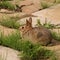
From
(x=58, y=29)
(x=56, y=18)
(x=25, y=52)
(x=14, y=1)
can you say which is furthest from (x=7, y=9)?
(x=25, y=52)

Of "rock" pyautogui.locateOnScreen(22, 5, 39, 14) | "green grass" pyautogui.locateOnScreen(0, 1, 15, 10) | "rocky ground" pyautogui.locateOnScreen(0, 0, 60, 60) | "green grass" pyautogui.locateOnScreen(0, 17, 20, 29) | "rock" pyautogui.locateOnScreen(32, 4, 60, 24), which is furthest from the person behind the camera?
"green grass" pyautogui.locateOnScreen(0, 1, 15, 10)

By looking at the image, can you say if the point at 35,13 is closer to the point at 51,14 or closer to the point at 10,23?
the point at 51,14

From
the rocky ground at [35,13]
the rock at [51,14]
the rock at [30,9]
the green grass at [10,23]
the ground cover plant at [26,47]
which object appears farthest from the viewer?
the rock at [30,9]

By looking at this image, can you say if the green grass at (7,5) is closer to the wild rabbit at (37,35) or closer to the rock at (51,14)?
the rock at (51,14)

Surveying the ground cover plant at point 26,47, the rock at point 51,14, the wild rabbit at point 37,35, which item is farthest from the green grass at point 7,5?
the wild rabbit at point 37,35

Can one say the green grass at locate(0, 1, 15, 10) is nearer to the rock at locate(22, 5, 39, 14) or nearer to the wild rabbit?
the rock at locate(22, 5, 39, 14)

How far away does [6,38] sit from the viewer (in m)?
5.27

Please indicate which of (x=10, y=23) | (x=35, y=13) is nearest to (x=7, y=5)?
(x=35, y=13)

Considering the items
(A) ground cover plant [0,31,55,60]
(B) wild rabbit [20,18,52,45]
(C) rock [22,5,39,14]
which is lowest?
(C) rock [22,5,39,14]

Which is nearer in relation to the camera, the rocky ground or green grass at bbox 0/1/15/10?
the rocky ground

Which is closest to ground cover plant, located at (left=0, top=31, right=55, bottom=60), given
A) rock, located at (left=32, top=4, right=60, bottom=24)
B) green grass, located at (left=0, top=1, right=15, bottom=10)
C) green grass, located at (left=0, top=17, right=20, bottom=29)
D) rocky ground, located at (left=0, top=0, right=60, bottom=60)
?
rocky ground, located at (left=0, top=0, right=60, bottom=60)

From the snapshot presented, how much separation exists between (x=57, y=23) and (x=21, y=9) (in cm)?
218

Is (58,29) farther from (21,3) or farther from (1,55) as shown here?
(21,3)

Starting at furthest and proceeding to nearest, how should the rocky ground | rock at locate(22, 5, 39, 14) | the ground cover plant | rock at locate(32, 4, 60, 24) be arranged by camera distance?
rock at locate(22, 5, 39, 14) → rock at locate(32, 4, 60, 24) → the rocky ground → the ground cover plant
